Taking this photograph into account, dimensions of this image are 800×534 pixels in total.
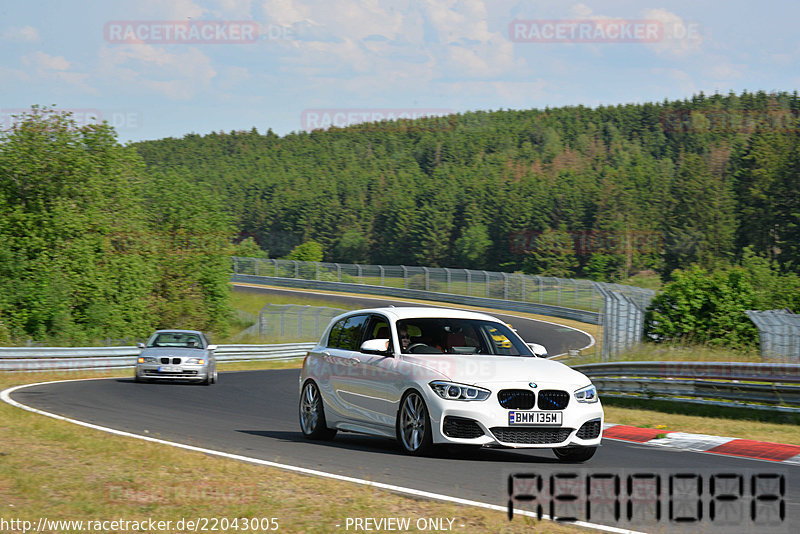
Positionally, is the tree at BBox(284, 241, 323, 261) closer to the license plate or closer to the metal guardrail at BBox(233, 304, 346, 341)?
the metal guardrail at BBox(233, 304, 346, 341)

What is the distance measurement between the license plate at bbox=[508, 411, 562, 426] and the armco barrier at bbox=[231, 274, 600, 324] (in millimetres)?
42959

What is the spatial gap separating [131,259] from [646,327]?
1074 inches

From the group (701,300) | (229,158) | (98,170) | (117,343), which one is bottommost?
(117,343)

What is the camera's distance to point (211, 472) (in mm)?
8383

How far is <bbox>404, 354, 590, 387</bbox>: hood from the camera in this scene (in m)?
9.88

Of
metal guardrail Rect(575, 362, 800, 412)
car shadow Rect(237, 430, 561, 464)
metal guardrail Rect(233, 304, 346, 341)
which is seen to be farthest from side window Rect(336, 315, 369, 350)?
metal guardrail Rect(233, 304, 346, 341)

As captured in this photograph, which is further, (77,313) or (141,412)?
(77,313)

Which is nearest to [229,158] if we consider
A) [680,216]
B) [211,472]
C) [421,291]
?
[680,216]

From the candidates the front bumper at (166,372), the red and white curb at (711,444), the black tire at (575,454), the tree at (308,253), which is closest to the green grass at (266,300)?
the tree at (308,253)

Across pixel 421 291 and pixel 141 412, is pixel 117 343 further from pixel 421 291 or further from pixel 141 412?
pixel 421 291

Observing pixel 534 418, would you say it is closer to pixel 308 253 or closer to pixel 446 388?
pixel 446 388

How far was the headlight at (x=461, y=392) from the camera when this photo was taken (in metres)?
9.73

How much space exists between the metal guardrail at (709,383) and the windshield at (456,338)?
6.43 metres

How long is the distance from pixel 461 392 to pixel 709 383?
9.31 meters
